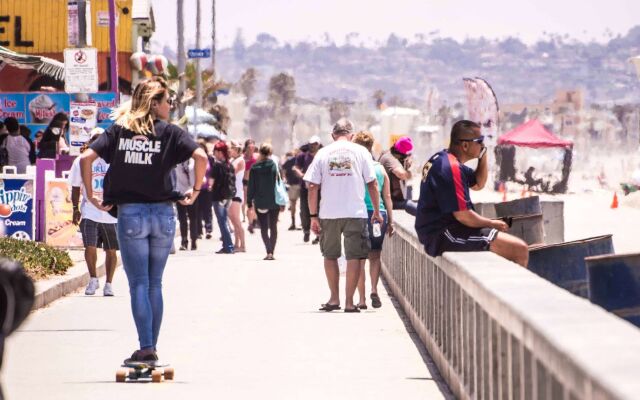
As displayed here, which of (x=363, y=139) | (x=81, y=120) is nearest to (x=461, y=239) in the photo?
(x=363, y=139)

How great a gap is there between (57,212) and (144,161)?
41.6 feet

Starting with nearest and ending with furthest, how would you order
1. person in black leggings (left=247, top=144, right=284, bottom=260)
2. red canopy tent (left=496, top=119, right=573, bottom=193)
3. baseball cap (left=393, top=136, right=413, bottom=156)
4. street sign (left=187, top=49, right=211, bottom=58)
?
baseball cap (left=393, top=136, right=413, bottom=156) < person in black leggings (left=247, top=144, right=284, bottom=260) < street sign (left=187, top=49, right=211, bottom=58) < red canopy tent (left=496, top=119, right=573, bottom=193)

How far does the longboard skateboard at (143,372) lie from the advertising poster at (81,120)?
1318 cm

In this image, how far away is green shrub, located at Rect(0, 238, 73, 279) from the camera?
16.1 m

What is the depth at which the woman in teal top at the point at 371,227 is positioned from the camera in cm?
1504

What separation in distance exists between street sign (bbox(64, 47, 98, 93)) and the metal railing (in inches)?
483

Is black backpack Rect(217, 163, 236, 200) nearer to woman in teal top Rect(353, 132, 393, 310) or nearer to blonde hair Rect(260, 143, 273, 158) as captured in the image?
blonde hair Rect(260, 143, 273, 158)

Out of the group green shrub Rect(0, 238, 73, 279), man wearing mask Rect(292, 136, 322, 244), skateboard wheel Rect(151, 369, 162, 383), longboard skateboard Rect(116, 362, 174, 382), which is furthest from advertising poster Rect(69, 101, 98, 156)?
skateboard wheel Rect(151, 369, 162, 383)

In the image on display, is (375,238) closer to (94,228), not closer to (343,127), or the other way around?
(343,127)

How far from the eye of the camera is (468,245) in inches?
409

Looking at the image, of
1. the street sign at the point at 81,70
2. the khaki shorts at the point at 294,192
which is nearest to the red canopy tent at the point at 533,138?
the khaki shorts at the point at 294,192

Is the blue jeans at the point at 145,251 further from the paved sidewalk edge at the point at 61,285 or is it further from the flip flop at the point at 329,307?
the flip flop at the point at 329,307

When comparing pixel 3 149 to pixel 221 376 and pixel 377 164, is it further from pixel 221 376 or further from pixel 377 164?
pixel 221 376

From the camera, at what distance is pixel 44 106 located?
38.8 metres
